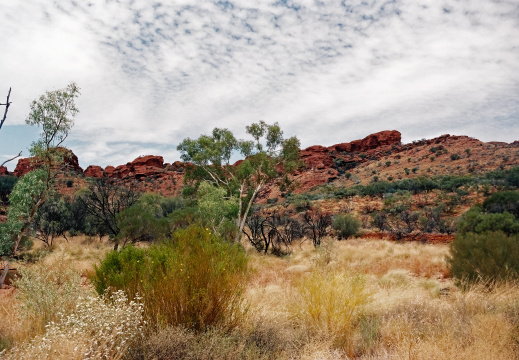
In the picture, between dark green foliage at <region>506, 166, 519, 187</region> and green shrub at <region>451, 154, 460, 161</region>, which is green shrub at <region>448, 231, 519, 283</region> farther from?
green shrub at <region>451, 154, 460, 161</region>

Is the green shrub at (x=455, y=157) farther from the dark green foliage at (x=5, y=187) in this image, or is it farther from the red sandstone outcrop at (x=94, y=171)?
the red sandstone outcrop at (x=94, y=171)

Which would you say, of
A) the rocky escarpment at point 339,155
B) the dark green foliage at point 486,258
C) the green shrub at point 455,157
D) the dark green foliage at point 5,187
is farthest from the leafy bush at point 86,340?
the rocky escarpment at point 339,155

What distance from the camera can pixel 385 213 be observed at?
98.3 feet

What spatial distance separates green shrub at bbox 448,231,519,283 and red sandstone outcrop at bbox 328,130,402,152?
8329cm

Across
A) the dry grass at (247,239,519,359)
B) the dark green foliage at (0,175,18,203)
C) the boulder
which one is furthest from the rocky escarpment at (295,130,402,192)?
the dry grass at (247,239,519,359)

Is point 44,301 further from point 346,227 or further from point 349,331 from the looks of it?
point 346,227

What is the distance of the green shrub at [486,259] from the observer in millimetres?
7770

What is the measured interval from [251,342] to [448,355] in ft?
7.24

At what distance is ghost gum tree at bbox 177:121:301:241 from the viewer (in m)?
24.0

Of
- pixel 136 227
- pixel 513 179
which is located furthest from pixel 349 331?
pixel 513 179

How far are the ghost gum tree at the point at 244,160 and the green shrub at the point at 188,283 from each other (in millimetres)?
18777

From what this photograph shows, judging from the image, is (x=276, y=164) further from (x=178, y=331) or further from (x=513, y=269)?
(x=178, y=331)

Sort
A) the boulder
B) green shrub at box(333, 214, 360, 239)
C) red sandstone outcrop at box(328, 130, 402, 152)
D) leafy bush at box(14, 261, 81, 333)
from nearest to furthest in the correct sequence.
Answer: leafy bush at box(14, 261, 81, 333) < green shrub at box(333, 214, 360, 239) < red sandstone outcrop at box(328, 130, 402, 152) < the boulder

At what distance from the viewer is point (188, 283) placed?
168 inches
